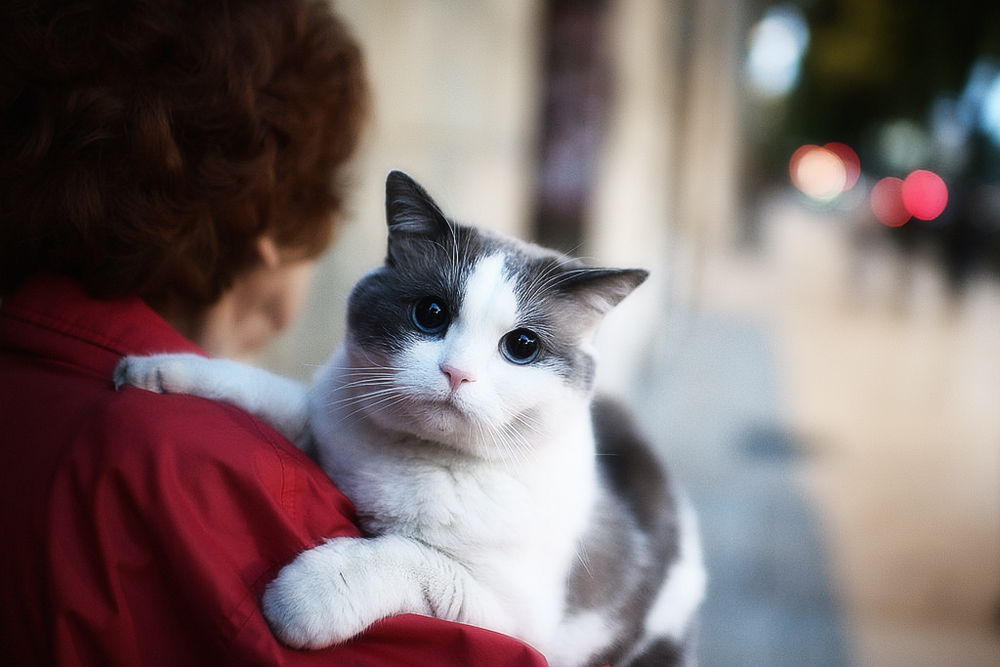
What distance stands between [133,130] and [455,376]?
1.76ft

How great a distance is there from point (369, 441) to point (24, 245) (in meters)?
0.54

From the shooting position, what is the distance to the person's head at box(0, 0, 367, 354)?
3.35ft

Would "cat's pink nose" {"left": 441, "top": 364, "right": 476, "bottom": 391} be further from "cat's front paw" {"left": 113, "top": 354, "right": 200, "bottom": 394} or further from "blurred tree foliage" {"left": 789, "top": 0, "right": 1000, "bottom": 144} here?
"blurred tree foliage" {"left": 789, "top": 0, "right": 1000, "bottom": 144}

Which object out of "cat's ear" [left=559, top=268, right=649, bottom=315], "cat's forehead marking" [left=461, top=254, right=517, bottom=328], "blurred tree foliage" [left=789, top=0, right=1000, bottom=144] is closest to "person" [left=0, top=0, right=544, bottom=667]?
"cat's forehead marking" [left=461, top=254, right=517, bottom=328]

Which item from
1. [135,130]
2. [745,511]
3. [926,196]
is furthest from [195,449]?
[926,196]

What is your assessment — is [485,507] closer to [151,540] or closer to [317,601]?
[317,601]

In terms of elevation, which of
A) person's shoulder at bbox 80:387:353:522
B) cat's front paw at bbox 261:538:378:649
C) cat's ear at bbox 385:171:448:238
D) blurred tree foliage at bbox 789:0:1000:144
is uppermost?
blurred tree foliage at bbox 789:0:1000:144

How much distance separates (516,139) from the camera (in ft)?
10.5

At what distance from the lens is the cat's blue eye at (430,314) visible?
115 centimetres

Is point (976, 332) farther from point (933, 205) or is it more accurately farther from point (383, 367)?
point (383, 367)

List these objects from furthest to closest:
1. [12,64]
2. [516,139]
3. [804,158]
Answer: [804,158]
[516,139]
[12,64]

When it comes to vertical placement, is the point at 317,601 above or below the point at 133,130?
below

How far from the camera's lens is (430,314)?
1.16 meters

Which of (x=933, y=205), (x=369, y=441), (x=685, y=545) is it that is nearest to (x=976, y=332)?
(x=933, y=205)
